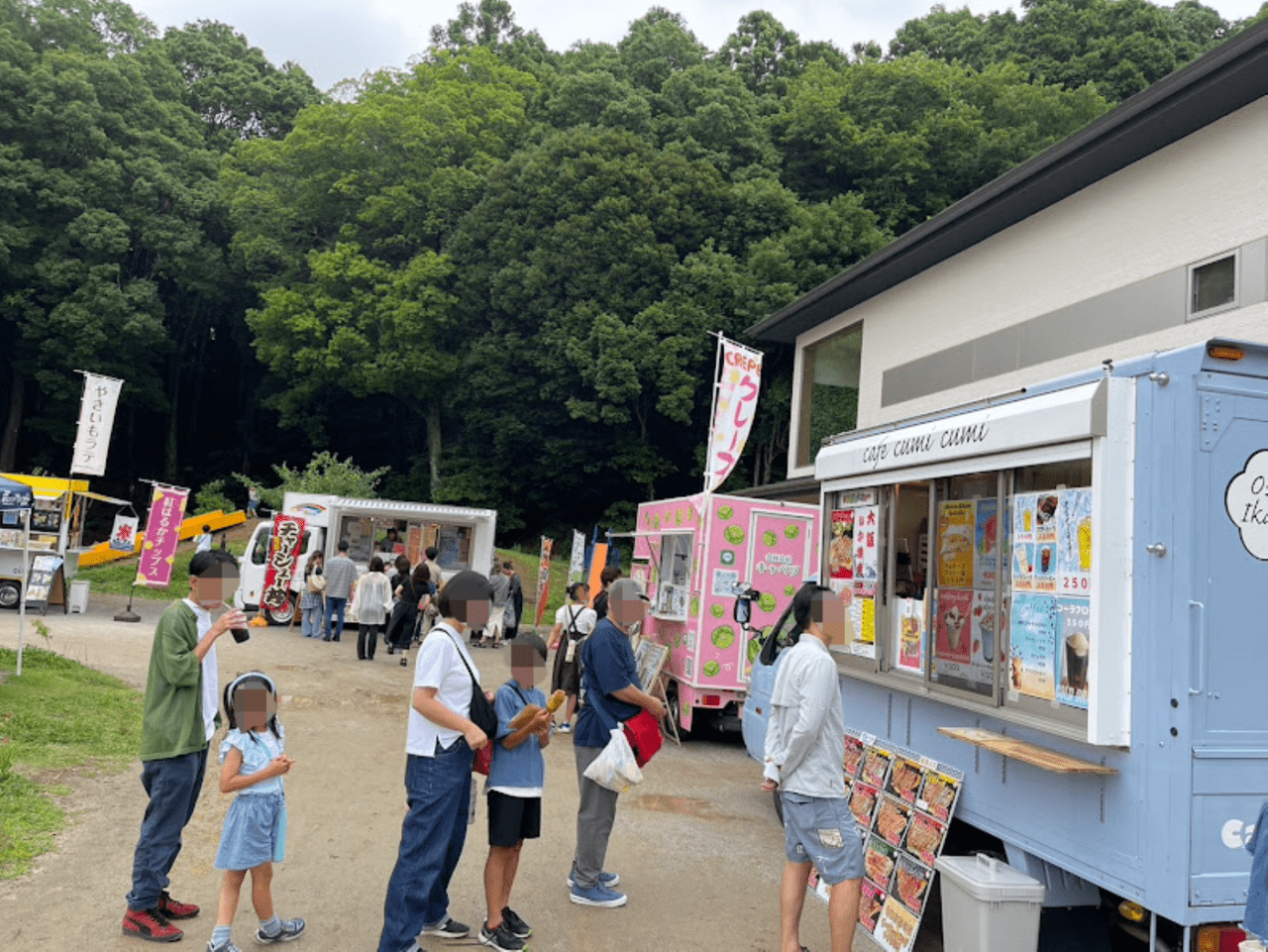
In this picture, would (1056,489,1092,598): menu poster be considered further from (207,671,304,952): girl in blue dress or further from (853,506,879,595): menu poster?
(207,671,304,952): girl in blue dress

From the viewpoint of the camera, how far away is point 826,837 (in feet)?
13.1

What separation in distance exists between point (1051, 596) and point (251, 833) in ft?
12.3

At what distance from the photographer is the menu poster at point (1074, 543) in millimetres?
3918

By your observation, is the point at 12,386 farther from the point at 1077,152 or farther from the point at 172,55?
the point at 1077,152

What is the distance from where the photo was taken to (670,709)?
10.1m

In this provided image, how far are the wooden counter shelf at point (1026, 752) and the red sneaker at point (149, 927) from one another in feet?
12.3

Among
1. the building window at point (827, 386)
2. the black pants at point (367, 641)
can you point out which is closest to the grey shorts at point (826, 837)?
the black pants at point (367, 641)

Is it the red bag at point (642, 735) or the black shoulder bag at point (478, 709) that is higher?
the black shoulder bag at point (478, 709)

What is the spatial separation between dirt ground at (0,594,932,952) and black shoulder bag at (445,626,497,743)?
1.13 meters

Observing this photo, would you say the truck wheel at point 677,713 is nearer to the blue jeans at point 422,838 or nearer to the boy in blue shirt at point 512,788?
the boy in blue shirt at point 512,788

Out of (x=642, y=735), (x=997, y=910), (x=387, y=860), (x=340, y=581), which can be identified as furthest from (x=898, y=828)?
(x=340, y=581)

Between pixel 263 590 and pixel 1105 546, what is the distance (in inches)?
647

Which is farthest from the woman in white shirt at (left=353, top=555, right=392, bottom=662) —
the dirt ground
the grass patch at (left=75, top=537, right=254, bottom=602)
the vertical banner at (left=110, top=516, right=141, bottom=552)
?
the vertical banner at (left=110, top=516, right=141, bottom=552)

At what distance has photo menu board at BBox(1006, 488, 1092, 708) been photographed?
3.93 m
